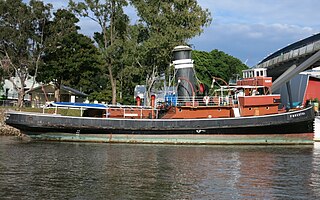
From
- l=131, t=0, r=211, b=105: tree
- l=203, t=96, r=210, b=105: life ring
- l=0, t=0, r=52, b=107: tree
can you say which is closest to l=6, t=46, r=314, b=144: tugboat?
l=203, t=96, r=210, b=105: life ring

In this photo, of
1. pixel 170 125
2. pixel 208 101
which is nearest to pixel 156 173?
pixel 170 125

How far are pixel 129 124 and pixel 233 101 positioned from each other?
24.7 feet

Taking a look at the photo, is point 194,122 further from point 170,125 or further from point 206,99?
point 206,99

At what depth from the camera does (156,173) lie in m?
18.5

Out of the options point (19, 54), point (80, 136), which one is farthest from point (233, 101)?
point (19, 54)

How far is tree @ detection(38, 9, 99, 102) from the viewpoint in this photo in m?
46.3

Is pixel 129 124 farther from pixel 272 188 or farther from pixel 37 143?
pixel 272 188

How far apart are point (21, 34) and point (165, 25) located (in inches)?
551

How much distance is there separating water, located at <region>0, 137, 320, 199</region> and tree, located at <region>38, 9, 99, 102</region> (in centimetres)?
2074

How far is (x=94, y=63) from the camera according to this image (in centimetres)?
5641

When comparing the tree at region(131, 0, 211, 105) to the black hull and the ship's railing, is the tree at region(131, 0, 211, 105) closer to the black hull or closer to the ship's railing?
the ship's railing

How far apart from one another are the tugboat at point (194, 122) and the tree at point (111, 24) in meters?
12.9

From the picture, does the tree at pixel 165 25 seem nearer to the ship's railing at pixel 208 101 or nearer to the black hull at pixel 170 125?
the ship's railing at pixel 208 101

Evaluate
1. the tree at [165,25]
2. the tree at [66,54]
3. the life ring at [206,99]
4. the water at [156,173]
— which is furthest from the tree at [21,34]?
the life ring at [206,99]
